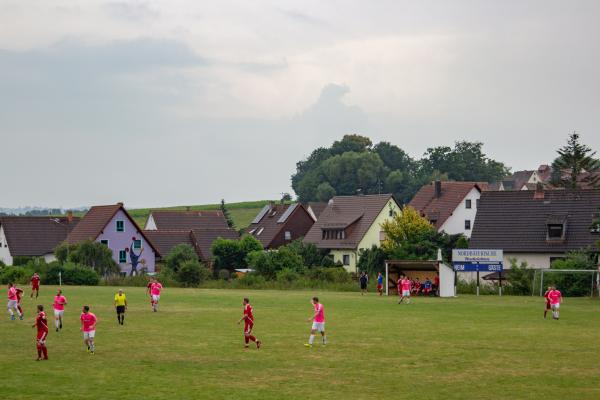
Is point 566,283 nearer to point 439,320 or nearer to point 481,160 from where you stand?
point 439,320

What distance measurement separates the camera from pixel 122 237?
101375mm

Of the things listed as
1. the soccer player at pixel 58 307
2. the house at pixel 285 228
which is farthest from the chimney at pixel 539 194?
the soccer player at pixel 58 307

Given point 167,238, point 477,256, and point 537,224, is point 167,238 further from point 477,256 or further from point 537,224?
point 477,256

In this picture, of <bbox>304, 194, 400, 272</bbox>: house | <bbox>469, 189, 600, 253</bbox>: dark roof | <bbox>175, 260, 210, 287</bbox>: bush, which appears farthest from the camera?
<bbox>304, 194, 400, 272</bbox>: house

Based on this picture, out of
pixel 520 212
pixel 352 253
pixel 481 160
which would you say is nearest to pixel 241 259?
pixel 352 253

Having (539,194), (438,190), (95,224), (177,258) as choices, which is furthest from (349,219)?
(539,194)

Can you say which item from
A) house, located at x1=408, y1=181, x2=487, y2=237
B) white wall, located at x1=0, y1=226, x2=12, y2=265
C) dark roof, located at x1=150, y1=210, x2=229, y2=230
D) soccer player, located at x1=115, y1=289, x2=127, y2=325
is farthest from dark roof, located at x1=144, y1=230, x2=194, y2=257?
soccer player, located at x1=115, y1=289, x2=127, y2=325

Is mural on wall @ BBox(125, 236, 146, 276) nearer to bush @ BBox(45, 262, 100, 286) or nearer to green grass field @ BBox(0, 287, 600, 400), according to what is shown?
bush @ BBox(45, 262, 100, 286)

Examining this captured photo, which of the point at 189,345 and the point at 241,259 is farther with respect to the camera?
the point at 241,259

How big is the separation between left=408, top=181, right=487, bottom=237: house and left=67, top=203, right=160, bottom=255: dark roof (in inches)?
1328

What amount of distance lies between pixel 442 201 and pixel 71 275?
5071 centimetres

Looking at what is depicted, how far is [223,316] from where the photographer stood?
44406 mm

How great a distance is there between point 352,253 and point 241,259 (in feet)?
41.1

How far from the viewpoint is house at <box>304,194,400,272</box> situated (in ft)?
337
